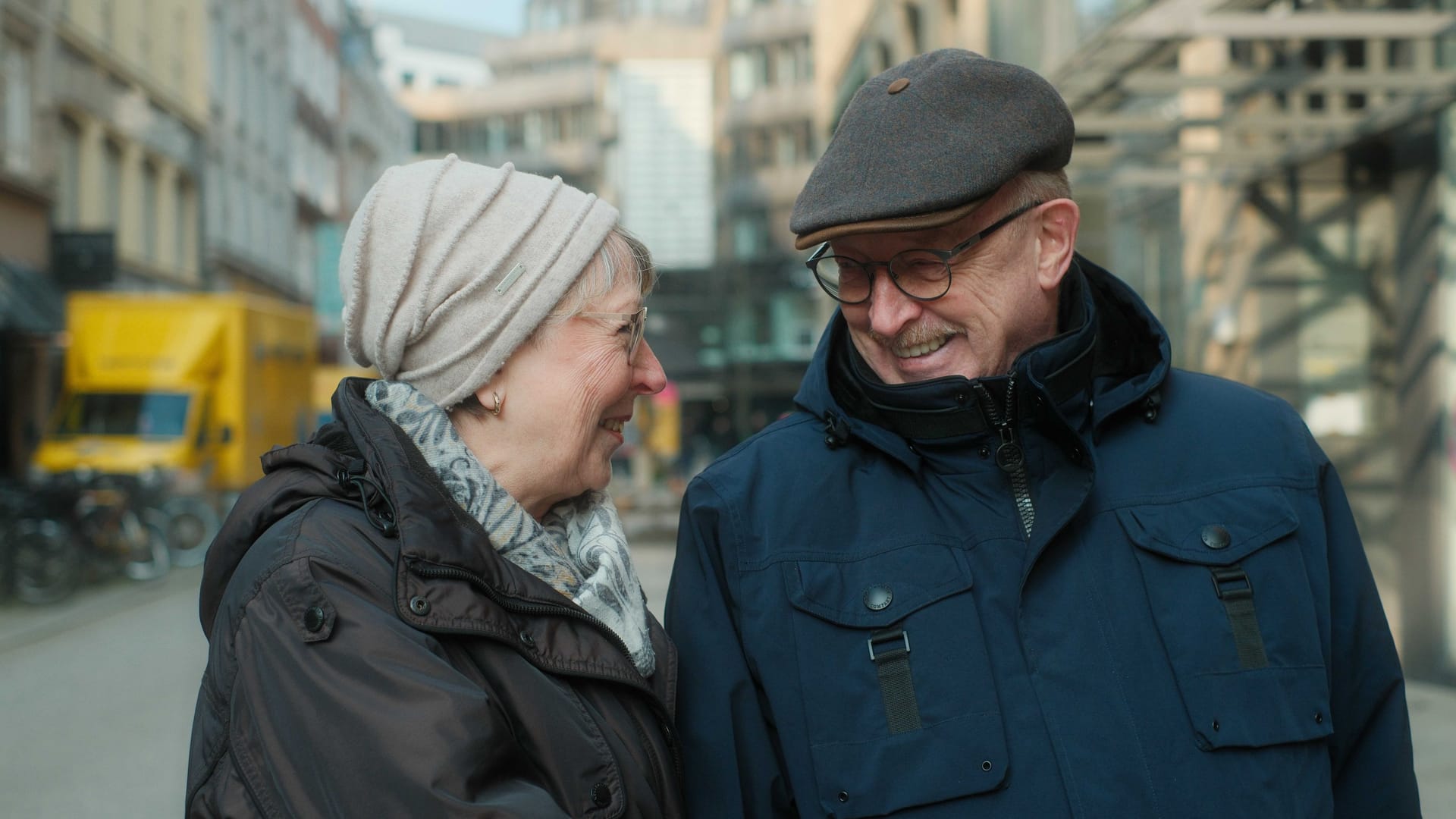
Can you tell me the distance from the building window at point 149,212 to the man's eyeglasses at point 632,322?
28.1 meters

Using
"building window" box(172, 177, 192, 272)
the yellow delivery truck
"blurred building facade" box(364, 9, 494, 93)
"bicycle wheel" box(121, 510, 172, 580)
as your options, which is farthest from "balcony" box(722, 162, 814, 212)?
"blurred building facade" box(364, 9, 494, 93)

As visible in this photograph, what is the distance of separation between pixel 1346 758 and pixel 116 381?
15974 mm

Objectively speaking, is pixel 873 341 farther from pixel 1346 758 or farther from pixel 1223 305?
pixel 1223 305

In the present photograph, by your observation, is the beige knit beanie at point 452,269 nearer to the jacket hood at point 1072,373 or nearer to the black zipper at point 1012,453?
the jacket hood at point 1072,373

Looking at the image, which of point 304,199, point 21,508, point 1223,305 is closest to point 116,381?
point 21,508

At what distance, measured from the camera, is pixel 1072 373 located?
200cm

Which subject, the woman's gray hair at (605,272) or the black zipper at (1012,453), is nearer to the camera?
the black zipper at (1012,453)

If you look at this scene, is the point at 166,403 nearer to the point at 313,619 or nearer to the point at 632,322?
the point at 632,322

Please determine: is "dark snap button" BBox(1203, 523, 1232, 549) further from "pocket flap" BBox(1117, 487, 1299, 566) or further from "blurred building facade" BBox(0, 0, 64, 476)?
"blurred building facade" BBox(0, 0, 64, 476)

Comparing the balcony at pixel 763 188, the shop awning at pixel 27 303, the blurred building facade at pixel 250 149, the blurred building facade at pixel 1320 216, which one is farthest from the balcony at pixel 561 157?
the blurred building facade at pixel 1320 216

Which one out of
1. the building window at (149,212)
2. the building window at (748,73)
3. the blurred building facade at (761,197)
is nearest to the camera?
the building window at (149,212)

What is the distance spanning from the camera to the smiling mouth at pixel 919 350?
2.07 meters

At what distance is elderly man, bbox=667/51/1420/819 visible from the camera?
1.86 metres

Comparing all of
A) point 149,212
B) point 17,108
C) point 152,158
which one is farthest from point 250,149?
point 17,108
